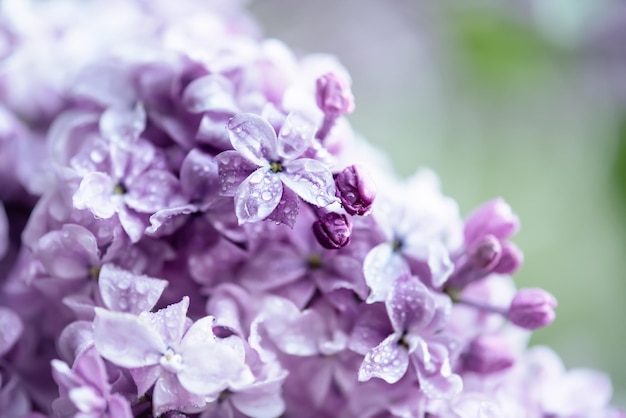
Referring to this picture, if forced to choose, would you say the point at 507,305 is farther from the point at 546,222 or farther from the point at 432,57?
the point at 432,57

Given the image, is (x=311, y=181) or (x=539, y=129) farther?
(x=539, y=129)

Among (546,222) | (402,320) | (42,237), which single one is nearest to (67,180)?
(42,237)

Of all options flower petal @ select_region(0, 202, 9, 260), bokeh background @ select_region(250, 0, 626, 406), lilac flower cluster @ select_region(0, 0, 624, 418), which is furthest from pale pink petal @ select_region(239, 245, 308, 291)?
bokeh background @ select_region(250, 0, 626, 406)

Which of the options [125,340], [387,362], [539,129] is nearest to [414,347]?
[387,362]

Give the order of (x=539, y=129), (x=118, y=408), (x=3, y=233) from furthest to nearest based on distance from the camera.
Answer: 1. (x=539, y=129)
2. (x=3, y=233)
3. (x=118, y=408)

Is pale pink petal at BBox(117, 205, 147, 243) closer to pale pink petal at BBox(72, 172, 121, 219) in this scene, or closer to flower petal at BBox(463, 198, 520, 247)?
pale pink petal at BBox(72, 172, 121, 219)

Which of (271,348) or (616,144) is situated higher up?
(616,144)

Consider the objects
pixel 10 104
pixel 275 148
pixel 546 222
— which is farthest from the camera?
pixel 546 222

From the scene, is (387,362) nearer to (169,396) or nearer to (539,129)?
(169,396)
